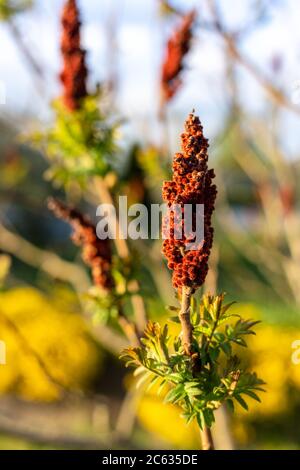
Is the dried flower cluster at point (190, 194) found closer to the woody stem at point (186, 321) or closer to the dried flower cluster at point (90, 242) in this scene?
the woody stem at point (186, 321)

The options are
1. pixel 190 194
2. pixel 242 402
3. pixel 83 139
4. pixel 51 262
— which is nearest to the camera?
pixel 190 194

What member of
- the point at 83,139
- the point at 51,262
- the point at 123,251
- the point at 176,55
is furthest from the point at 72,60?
the point at 51,262

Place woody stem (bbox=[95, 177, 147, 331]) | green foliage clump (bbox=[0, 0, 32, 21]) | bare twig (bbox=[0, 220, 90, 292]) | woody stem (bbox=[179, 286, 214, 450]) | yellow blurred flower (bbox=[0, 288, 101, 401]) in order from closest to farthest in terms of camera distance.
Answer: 1. woody stem (bbox=[179, 286, 214, 450])
2. woody stem (bbox=[95, 177, 147, 331])
3. green foliage clump (bbox=[0, 0, 32, 21])
4. bare twig (bbox=[0, 220, 90, 292])
5. yellow blurred flower (bbox=[0, 288, 101, 401])

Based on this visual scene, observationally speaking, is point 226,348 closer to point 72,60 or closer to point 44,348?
point 72,60

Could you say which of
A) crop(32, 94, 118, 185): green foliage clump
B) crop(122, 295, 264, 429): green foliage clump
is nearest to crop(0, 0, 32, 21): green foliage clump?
crop(32, 94, 118, 185): green foliage clump

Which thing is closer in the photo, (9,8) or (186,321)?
(186,321)

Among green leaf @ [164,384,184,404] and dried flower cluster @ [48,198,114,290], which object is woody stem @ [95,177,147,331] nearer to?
dried flower cluster @ [48,198,114,290]
